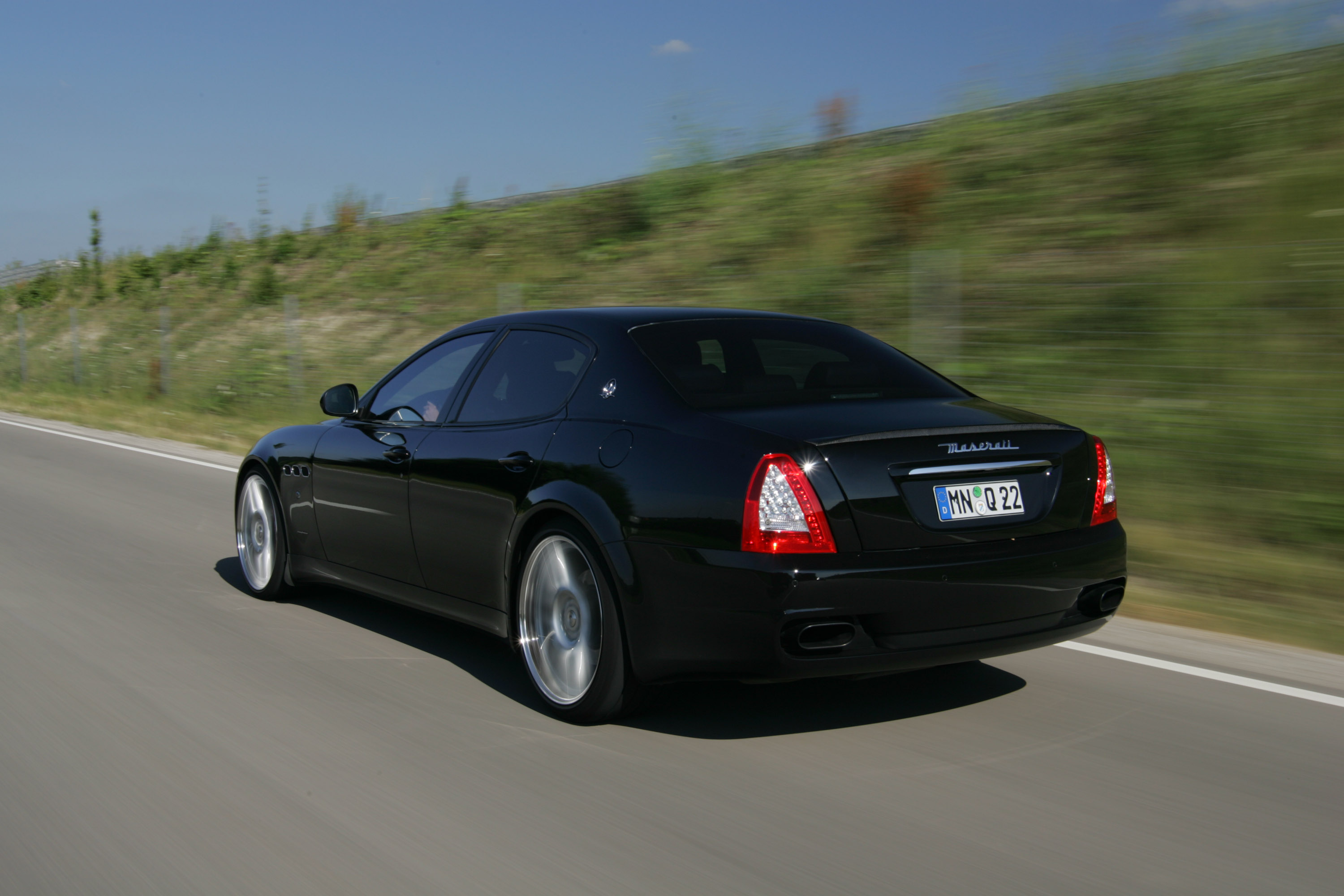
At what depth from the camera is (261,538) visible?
6863 millimetres

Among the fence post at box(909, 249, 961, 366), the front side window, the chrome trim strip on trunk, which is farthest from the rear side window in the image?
the fence post at box(909, 249, 961, 366)

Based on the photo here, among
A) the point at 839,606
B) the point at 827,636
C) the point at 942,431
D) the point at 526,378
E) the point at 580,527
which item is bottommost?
the point at 827,636

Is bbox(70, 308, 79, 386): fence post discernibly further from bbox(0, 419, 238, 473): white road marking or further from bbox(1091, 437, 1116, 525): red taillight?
bbox(1091, 437, 1116, 525): red taillight

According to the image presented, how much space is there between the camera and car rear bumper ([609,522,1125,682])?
3.84 meters

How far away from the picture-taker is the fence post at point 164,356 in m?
23.1

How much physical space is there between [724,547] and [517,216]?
21593 millimetres

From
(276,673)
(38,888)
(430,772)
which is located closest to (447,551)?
(276,673)

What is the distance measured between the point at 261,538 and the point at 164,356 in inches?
719

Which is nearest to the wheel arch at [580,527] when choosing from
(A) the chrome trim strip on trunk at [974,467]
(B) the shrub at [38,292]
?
(A) the chrome trim strip on trunk at [974,467]

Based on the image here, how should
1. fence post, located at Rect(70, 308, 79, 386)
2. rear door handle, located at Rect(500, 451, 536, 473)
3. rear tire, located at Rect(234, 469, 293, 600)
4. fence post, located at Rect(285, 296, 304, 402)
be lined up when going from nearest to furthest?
1. rear door handle, located at Rect(500, 451, 536, 473)
2. rear tire, located at Rect(234, 469, 293, 600)
3. fence post, located at Rect(285, 296, 304, 402)
4. fence post, located at Rect(70, 308, 79, 386)

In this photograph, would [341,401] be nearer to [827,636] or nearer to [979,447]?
[827,636]

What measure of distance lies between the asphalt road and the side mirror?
40.4 inches

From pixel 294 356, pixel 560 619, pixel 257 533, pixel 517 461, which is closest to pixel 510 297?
pixel 294 356

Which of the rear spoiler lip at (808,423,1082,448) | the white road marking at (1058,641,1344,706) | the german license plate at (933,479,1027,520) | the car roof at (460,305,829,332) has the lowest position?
the white road marking at (1058,641,1344,706)
